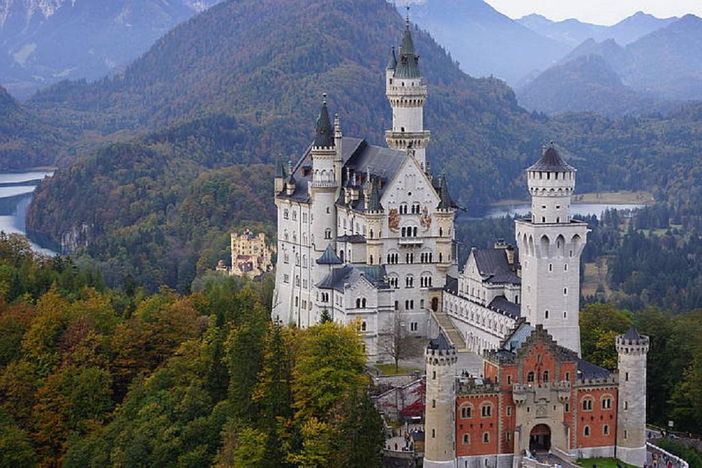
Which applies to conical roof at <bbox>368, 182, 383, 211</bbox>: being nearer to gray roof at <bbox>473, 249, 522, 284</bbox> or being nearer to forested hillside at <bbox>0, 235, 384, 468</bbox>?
gray roof at <bbox>473, 249, 522, 284</bbox>

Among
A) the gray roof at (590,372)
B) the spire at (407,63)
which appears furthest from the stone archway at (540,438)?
the spire at (407,63)

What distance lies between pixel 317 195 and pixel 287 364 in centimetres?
2079

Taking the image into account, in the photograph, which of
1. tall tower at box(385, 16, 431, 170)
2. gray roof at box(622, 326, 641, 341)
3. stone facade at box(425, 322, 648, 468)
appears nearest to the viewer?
stone facade at box(425, 322, 648, 468)

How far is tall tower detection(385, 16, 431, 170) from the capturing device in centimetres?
10012

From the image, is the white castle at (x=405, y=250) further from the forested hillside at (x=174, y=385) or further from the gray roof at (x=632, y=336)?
the gray roof at (x=632, y=336)

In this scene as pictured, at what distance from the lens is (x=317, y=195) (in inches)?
3907

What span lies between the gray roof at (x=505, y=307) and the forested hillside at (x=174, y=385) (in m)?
9.17

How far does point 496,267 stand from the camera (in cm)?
8975

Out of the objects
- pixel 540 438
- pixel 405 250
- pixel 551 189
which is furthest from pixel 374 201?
pixel 540 438

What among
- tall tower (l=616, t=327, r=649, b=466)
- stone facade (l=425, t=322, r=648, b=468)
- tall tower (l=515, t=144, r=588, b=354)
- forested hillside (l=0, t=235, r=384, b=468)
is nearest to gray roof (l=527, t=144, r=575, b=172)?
tall tower (l=515, t=144, r=588, b=354)

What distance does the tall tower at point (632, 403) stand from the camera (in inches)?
3034

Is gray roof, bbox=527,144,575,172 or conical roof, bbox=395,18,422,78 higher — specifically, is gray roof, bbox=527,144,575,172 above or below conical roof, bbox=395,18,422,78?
below

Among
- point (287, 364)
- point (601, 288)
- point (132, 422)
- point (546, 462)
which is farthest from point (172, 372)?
point (601, 288)

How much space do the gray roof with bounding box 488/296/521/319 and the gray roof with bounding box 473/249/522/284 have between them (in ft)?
4.03
